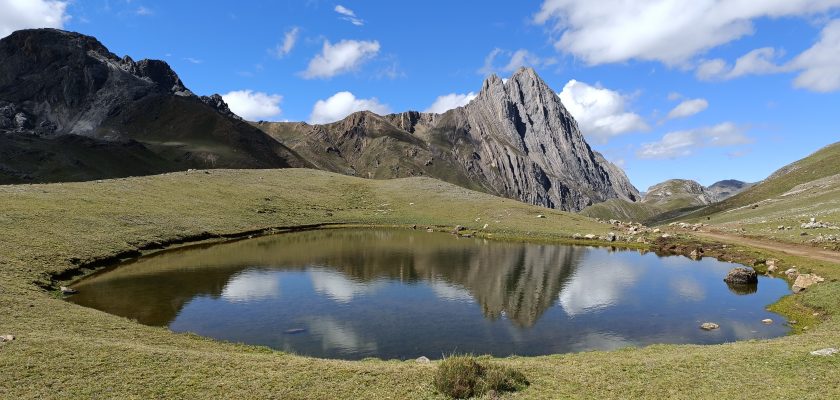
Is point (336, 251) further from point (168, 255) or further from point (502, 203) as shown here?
point (502, 203)

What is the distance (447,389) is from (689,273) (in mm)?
63829

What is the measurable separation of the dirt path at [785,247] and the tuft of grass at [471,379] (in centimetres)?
6617

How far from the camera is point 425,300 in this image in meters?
49.4

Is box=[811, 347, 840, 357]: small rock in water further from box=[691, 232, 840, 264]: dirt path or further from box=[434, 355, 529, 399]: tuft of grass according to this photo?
box=[691, 232, 840, 264]: dirt path

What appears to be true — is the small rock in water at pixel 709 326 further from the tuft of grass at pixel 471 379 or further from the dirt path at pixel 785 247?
the dirt path at pixel 785 247

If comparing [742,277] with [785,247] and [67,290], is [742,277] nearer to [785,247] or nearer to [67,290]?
[785,247]

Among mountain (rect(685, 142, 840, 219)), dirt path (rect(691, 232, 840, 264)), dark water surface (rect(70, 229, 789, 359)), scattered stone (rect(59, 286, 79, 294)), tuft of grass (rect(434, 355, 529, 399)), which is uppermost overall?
mountain (rect(685, 142, 840, 219))

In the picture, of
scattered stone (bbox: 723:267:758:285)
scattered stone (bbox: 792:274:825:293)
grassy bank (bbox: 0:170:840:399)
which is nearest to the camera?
grassy bank (bbox: 0:170:840:399)

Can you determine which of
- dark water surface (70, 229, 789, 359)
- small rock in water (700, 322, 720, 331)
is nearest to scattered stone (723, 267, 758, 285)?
dark water surface (70, 229, 789, 359)

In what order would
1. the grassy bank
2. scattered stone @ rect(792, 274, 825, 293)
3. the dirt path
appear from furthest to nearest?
1. the dirt path
2. scattered stone @ rect(792, 274, 825, 293)
3. the grassy bank

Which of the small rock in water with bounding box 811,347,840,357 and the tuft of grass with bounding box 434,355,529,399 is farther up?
the small rock in water with bounding box 811,347,840,357

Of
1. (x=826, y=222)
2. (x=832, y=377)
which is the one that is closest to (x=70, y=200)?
(x=832, y=377)

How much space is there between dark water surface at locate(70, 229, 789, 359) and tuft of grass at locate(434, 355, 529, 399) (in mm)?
11243

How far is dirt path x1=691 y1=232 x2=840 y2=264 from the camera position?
2629 inches
